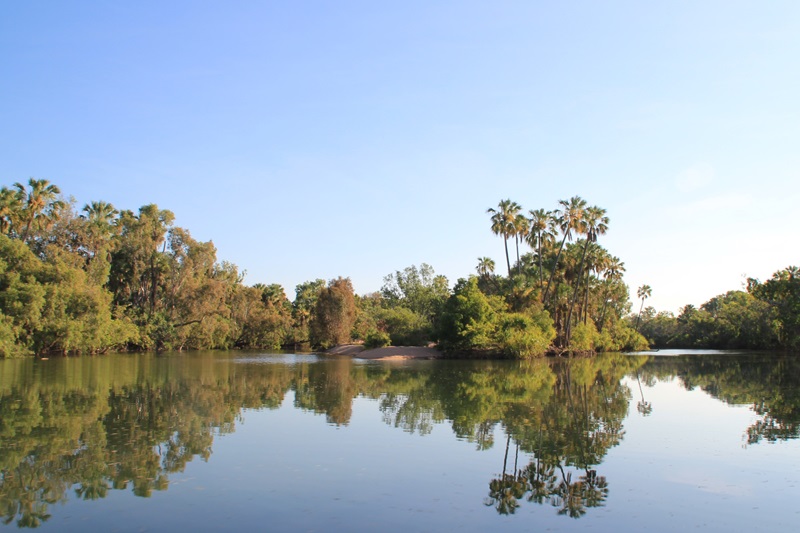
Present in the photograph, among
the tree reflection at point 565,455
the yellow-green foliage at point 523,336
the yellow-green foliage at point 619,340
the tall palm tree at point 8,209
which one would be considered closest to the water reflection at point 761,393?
the tree reflection at point 565,455

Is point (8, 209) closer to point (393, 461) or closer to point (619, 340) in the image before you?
point (393, 461)

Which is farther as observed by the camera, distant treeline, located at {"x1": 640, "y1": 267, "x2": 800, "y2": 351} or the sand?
distant treeline, located at {"x1": 640, "y1": 267, "x2": 800, "y2": 351}

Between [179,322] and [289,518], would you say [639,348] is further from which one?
[289,518]

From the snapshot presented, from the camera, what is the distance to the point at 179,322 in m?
74.2

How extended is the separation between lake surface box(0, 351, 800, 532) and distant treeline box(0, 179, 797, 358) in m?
29.9

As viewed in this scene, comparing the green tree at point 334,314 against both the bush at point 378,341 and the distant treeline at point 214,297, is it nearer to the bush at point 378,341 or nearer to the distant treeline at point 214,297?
the distant treeline at point 214,297

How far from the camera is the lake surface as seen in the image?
30.5ft

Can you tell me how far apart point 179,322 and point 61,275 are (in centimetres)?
2272

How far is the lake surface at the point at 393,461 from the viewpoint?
9294 millimetres

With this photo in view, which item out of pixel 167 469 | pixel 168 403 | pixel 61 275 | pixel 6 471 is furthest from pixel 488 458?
pixel 61 275

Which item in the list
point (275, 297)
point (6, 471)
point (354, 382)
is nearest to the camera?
point (6, 471)

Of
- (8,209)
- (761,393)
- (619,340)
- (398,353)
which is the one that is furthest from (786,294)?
(8,209)

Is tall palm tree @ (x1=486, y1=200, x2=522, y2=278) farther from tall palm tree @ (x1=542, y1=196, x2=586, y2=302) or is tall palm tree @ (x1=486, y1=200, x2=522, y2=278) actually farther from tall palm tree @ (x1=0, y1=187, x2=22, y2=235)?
tall palm tree @ (x1=0, y1=187, x2=22, y2=235)

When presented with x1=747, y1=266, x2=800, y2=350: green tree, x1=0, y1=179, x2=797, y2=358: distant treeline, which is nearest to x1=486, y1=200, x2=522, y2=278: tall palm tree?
x1=0, y1=179, x2=797, y2=358: distant treeline
